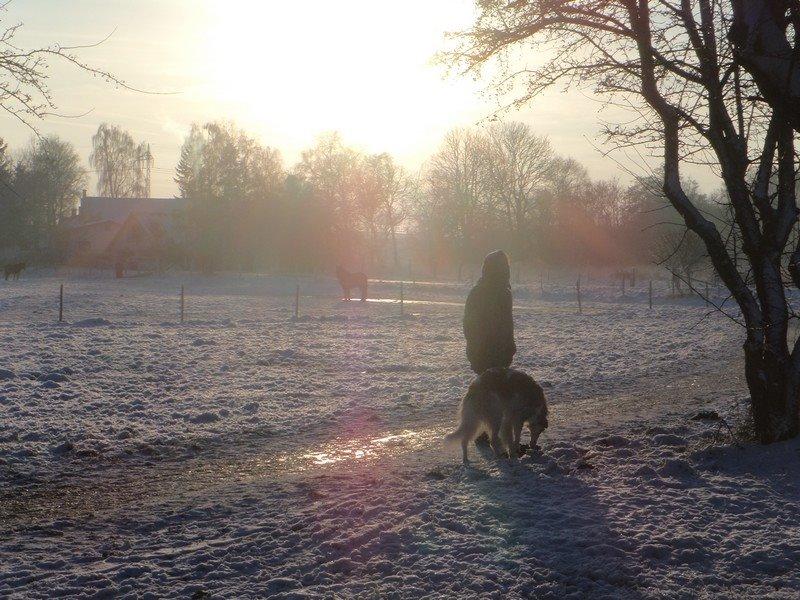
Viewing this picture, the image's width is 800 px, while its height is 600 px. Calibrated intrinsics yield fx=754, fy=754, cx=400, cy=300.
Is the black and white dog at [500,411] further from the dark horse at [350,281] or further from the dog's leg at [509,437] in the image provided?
the dark horse at [350,281]

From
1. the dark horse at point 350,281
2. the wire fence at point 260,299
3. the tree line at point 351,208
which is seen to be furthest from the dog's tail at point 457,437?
the tree line at point 351,208

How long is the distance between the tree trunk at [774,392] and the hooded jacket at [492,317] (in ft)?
9.04

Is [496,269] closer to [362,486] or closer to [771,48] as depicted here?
[362,486]

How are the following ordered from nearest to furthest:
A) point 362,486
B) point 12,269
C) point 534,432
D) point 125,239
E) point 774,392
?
point 362,486 → point 774,392 → point 534,432 → point 12,269 → point 125,239

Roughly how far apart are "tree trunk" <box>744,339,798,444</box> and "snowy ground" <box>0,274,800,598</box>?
28 cm

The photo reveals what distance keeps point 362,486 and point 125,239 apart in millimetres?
64087

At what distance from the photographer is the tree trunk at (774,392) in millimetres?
7242

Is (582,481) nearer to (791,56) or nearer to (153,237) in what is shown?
(791,56)

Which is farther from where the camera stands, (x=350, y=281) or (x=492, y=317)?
(x=350, y=281)

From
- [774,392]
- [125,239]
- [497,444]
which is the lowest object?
[497,444]

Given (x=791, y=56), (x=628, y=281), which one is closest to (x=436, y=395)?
(x=791, y=56)

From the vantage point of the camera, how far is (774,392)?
725cm

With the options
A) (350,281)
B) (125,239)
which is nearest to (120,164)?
(125,239)

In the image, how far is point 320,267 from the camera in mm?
64375
